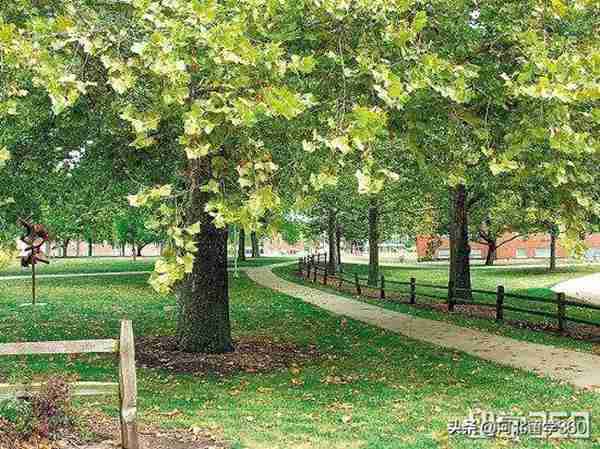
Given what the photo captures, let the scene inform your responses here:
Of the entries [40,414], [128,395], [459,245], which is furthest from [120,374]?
[459,245]

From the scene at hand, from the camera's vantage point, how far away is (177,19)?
6637 mm

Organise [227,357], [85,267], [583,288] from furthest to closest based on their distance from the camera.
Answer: [85,267] → [583,288] → [227,357]

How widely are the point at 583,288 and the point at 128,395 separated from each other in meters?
32.4

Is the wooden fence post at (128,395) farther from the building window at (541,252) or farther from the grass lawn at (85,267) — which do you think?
the building window at (541,252)

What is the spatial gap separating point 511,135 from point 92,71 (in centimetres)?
535

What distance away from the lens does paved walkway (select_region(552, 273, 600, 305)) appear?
30.6m

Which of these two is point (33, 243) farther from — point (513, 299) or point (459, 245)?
point (513, 299)

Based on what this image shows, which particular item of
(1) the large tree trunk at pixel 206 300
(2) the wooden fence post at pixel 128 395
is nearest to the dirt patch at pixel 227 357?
(1) the large tree trunk at pixel 206 300

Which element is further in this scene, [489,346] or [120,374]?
[489,346]

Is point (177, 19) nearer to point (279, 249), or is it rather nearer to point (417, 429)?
point (417, 429)

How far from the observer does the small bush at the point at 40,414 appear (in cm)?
700

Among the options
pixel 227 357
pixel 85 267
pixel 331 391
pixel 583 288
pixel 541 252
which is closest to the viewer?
pixel 331 391

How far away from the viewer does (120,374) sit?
286 inches

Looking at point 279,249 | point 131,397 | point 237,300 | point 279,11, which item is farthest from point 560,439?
point 279,249
